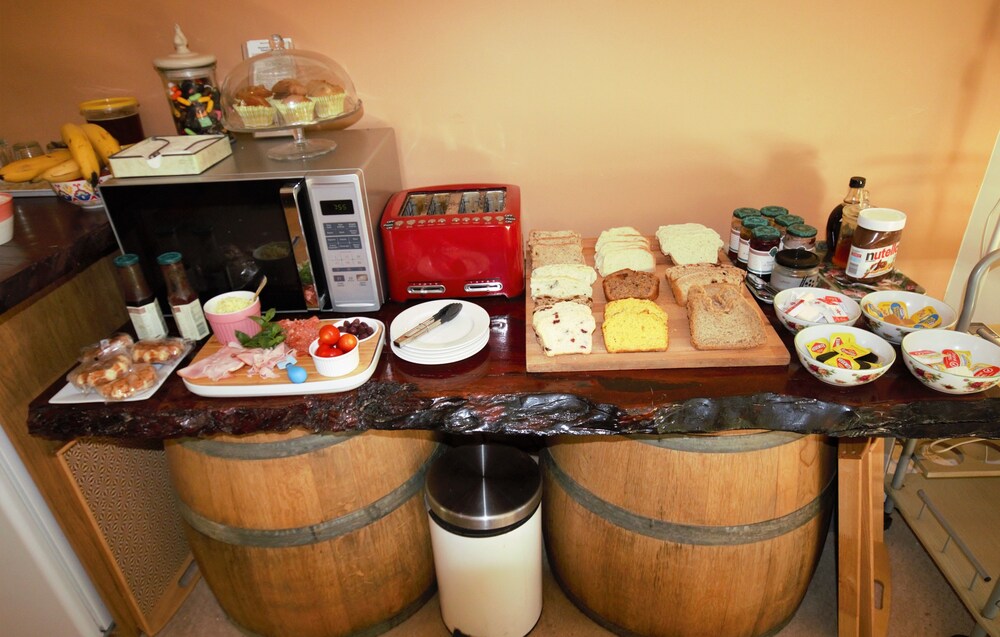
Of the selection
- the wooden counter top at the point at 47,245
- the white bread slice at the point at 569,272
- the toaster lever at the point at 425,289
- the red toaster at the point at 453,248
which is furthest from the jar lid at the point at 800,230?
the wooden counter top at the point at 47,245

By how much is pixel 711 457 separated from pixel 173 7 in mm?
1920

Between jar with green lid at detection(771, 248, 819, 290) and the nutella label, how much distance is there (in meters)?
0.12

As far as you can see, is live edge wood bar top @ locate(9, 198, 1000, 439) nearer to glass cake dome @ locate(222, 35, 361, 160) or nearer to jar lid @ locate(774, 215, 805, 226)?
jar lid @ locate(774, 215, 805, 226)

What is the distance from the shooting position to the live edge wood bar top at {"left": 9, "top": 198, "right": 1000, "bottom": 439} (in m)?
1.29

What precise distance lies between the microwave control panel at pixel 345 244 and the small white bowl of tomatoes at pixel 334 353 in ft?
0.78

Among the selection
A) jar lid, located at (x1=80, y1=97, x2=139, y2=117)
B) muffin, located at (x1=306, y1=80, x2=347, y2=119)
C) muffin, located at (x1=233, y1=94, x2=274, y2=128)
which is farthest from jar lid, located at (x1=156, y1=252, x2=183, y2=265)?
jar lid, located at (x1=80, y1=97, x2=139, y2=117)

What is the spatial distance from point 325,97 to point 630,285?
0.89 metres

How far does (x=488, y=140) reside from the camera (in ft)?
6.40

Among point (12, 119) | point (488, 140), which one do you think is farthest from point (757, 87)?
point (12, 119)

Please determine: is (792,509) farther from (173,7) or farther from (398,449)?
(173,7)

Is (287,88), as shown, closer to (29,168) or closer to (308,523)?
(29,168)

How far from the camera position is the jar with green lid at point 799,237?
1.63 meters

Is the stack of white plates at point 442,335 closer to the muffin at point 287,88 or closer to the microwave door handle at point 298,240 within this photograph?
the microwave door handle at point 298,240

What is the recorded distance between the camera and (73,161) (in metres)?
1.79
